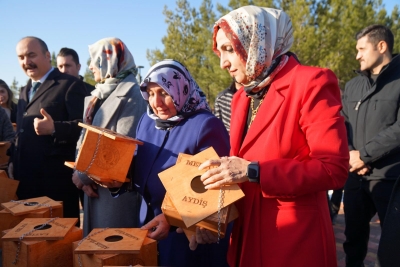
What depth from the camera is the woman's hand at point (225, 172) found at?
56.1 inches

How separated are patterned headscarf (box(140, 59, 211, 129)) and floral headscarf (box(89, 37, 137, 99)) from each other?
751 millimetres

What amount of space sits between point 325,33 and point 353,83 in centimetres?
1207

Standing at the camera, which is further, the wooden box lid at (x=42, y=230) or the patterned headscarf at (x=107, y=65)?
the patterned headscarf at (x=107, y=65)

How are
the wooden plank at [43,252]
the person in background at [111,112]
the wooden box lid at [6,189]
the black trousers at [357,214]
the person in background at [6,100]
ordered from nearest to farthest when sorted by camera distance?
the wooden plank at [43,252] → the person in background at [111,112] → the wooden box lid at [6,189] → the black trousers at [357,214] → the person in background at [6,100]

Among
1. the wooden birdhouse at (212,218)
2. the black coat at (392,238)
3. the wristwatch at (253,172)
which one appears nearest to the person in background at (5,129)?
the wooden birdhouse at (212,218)

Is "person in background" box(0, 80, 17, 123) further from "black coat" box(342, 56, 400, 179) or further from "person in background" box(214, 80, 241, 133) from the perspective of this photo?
"black coat" box(342, 56, 400, 179)

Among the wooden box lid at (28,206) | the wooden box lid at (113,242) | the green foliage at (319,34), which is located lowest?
the wooden box lid at (28,206)

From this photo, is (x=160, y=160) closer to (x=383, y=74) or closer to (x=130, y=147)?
(x=130, y=147)

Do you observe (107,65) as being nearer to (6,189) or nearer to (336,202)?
(6,189)

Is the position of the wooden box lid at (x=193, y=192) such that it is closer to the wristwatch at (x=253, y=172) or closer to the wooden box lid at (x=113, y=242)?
the wristwatch at (x=253, y=172)

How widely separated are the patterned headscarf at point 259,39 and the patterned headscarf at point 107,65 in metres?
1.54

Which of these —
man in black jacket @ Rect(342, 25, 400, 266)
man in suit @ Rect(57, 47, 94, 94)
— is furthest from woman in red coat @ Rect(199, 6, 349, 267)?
man in suit @ Rect(57, 47, 94, 94)

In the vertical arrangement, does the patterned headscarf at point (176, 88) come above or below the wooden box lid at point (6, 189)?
above

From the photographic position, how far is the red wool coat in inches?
54.6
